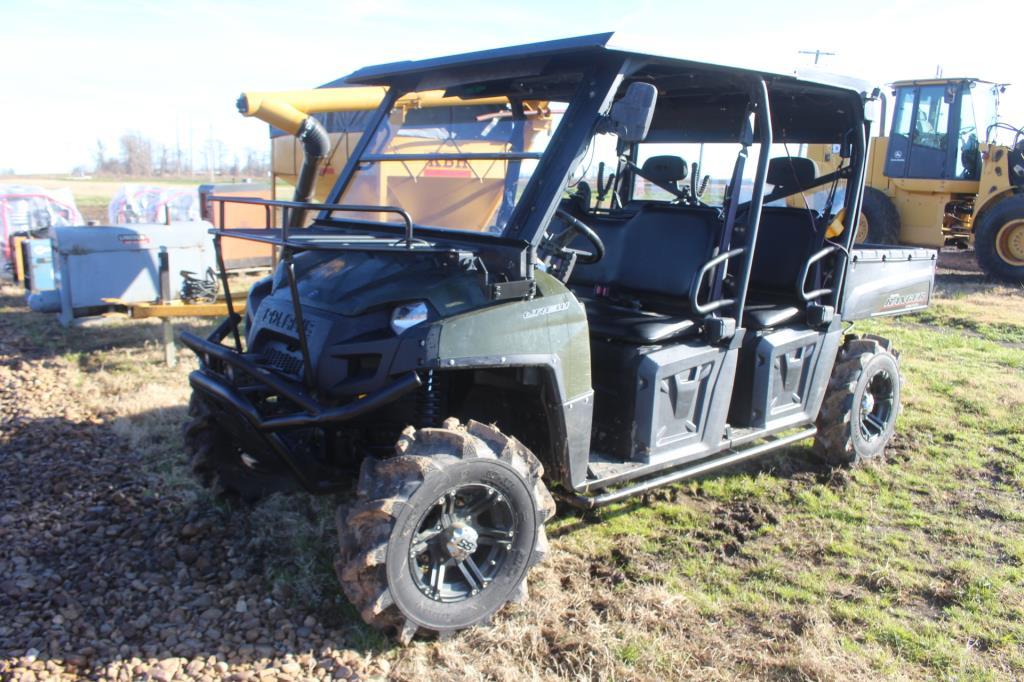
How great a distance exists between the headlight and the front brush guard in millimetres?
245

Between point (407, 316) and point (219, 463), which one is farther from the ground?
point (407, 316)

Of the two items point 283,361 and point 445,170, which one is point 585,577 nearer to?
point 283,361

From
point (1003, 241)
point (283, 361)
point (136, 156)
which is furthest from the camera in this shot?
point (136, 156)

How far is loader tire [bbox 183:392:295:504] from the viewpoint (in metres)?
4.27

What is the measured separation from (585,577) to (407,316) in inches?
60.2

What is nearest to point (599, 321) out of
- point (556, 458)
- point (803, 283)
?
point (556, 458)

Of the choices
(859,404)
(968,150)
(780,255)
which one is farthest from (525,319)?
(968,150)

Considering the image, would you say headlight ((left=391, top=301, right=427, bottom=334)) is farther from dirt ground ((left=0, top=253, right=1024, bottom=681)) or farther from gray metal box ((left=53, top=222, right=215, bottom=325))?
gray metal box ((left=53, top=222, right=215, bottom=325))

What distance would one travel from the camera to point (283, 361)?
12.5 ft

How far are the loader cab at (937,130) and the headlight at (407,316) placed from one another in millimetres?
14068

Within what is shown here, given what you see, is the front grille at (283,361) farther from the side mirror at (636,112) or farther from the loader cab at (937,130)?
the loader cab at (937,130)

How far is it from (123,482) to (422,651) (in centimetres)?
246

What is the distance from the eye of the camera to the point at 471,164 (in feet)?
13.5

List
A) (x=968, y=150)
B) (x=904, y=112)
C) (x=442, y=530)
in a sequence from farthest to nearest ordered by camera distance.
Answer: (x=904, y=112), (x=968, y=150), (x=442, y=530)
